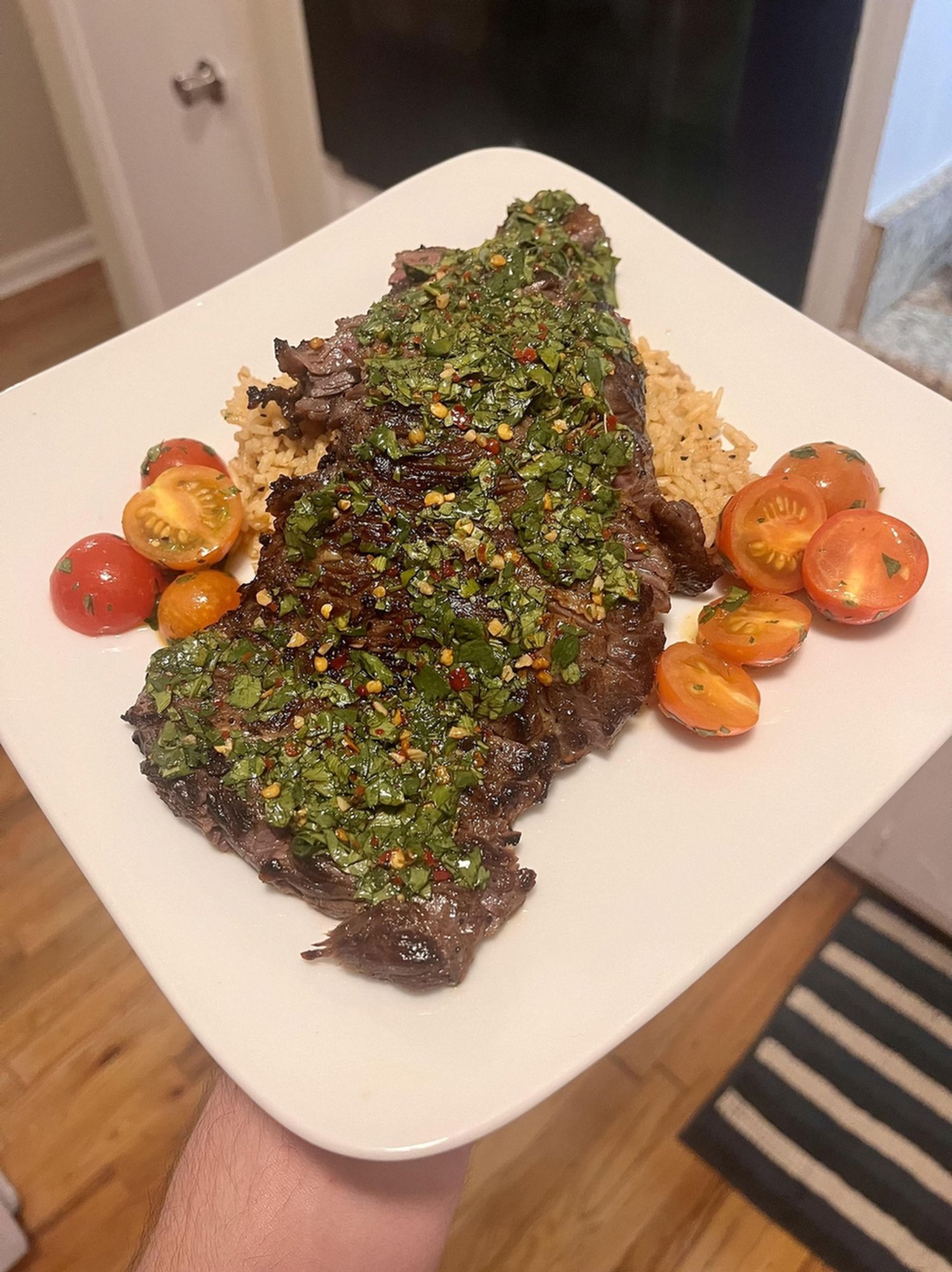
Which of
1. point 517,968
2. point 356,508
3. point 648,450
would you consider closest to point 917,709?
point 648,450

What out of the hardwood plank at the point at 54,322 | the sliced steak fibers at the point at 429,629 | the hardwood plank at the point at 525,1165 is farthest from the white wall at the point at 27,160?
the hardwood plank at the point at 525,1165

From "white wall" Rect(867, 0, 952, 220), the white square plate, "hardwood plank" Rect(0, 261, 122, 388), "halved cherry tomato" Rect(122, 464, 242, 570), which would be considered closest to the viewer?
the white square plate

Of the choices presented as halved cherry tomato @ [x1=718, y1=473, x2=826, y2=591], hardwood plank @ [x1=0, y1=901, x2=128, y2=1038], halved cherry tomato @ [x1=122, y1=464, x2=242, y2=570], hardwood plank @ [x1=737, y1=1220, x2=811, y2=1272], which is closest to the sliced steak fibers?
halved cherry tomato @ [x1=718, y1=473, x2=826, y2=591]

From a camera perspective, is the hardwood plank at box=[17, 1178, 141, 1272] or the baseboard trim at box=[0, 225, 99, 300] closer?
the hardwood plank at box=[17, 1178, 141, 1272]

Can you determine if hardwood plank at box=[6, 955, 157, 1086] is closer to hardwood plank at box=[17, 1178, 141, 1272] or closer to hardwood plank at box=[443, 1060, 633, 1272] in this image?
hardwood plank at box=[17, 1178, 141, 1272]

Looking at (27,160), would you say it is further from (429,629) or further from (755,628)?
(755,628)

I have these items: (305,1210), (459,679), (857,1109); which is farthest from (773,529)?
(857,1109)
